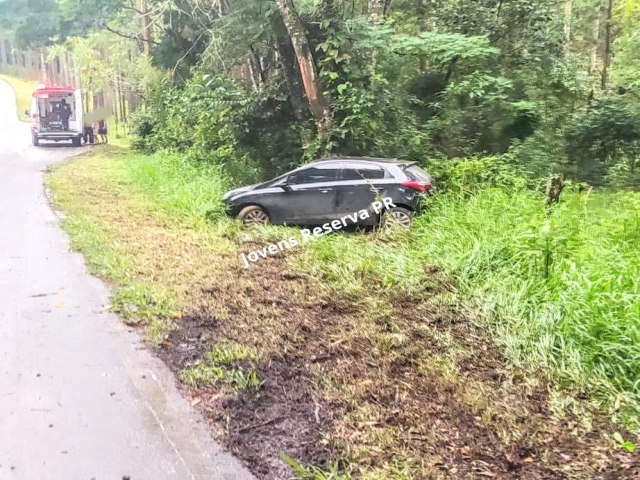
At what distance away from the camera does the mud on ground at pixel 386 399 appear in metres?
3.31

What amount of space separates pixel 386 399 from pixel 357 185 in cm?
580

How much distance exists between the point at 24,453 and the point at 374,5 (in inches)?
549

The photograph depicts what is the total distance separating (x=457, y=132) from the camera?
13.0m

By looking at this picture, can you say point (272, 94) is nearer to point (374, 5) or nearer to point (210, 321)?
point (374, 5)

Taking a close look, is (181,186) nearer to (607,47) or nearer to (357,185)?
(357,185)

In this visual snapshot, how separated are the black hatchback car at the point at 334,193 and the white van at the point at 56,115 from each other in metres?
19.1

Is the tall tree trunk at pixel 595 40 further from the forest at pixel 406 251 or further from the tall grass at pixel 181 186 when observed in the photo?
the tall grass at pixel 181 186

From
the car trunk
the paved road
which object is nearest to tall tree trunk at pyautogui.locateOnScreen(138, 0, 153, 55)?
the car trunk

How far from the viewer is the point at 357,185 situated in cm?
939

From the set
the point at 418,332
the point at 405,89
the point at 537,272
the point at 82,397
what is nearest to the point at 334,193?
the point at 537,272

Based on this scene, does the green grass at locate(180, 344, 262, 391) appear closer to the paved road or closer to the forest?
the forest

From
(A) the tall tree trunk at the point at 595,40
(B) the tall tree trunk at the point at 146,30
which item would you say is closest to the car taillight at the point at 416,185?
(A) the tall tree trunk at the point at 595,40

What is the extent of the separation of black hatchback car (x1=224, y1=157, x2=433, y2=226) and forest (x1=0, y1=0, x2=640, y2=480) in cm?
47

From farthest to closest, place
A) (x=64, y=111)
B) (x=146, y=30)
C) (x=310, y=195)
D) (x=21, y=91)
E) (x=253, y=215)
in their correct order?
(x=21, y=91)
(x=64, y=111)
(x=146, y=30)
(x=253, y=215)
(x=310, y=195)
